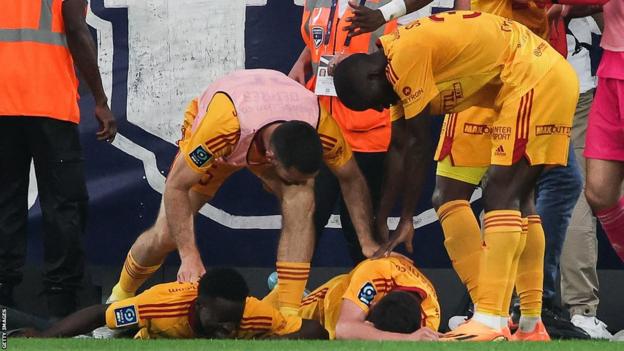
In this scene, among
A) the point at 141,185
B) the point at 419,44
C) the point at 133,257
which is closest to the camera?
the point at 419,44

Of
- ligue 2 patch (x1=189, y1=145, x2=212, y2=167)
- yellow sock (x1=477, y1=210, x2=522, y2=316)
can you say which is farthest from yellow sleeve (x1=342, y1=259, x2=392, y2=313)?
ligue 2 patch (x1=189, y1=145, x2=212, y2=167)

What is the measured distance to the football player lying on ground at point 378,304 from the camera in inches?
263

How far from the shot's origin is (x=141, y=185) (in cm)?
842

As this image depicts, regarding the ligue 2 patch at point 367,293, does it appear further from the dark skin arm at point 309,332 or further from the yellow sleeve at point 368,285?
the dark skin arm at point 309,332

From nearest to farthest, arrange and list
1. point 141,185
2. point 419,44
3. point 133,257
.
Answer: point 419,44 → point 133,257 → point 141,185

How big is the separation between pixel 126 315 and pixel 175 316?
21cm

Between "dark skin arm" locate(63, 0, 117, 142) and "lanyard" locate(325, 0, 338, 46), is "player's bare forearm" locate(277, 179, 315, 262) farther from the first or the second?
"dark skin arm" locate(63, 0, 117, 142)

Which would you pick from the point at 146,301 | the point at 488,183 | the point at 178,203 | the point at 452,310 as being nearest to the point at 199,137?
the point at 178,203

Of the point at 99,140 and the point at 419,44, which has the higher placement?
the point at 419,44

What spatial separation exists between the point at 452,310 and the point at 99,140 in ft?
7.04

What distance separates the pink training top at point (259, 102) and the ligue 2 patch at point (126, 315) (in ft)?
2.84

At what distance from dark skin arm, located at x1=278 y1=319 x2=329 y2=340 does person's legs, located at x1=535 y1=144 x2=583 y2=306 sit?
1452mm

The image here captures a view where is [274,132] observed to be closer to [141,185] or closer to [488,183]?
[488,183]

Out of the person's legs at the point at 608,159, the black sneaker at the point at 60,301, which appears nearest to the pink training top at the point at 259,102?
the black sneaker at the point at 60,301
